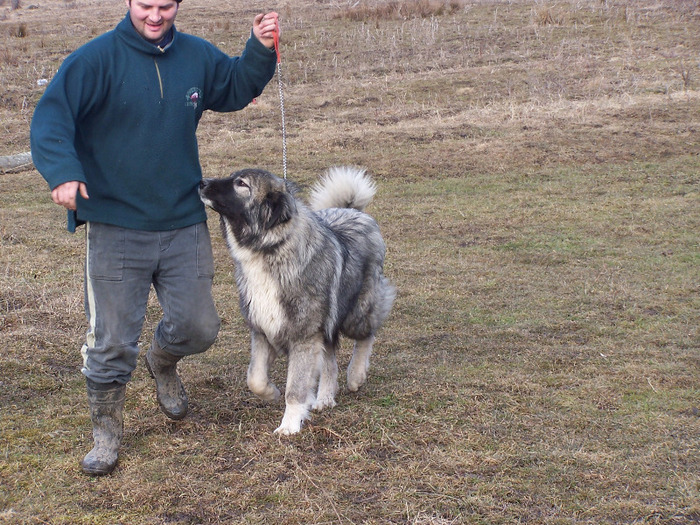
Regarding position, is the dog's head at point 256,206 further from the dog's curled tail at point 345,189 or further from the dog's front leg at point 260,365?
the dog's curled tail at point 345,189

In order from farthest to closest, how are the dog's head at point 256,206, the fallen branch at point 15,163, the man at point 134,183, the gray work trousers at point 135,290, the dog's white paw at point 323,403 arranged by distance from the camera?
the fallen branch at point 15,163 → the dog's white paw at point 323,403 → the dog's head at point 256,206 → the gray work trousers at point 135,290 → the man at point 134,183

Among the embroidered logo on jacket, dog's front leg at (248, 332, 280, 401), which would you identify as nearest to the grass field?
dog's front leg at (248, 332, 280, 401)

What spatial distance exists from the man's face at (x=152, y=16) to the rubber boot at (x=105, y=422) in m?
1.56

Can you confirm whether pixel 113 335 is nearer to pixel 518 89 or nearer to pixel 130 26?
pixel 130 26

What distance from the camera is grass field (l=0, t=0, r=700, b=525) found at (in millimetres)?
3316

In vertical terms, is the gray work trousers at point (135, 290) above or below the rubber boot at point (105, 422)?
above

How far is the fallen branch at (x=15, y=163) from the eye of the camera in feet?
34.7

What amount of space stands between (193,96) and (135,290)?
0.92 meters

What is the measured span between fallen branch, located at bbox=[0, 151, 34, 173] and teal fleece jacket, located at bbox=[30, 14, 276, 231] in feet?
26.1

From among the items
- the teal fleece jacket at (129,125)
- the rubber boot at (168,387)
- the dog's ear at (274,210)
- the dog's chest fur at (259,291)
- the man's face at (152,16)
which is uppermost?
the man's face at (152,16)

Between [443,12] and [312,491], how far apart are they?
18226 mm

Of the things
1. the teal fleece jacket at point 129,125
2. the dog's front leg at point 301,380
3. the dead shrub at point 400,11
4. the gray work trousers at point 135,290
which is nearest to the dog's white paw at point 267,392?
the dog's front leg at point 301,380

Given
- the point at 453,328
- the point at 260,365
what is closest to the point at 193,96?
the point at 260,365

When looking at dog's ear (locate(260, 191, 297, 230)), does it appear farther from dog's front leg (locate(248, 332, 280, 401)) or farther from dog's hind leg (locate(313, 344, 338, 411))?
dog's hind leg (locate(313, 344, 338, 411))
